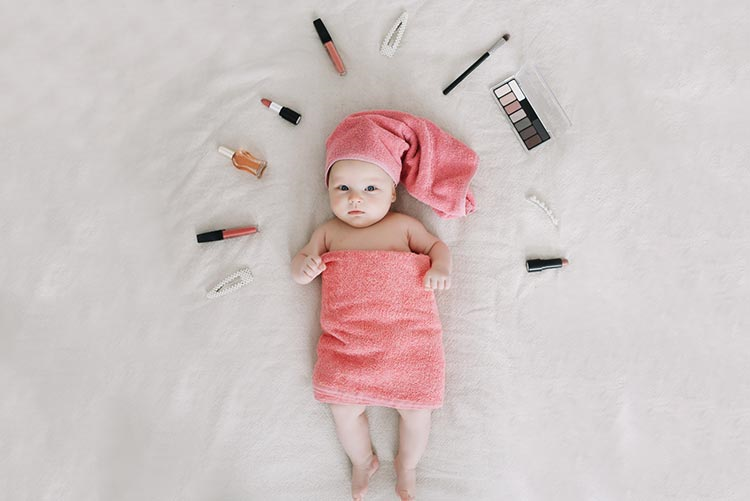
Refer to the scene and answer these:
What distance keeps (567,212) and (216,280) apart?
86cm

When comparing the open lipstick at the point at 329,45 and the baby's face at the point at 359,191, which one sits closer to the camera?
the baby's face at the point at 359,191

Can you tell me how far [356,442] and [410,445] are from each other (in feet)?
0.40

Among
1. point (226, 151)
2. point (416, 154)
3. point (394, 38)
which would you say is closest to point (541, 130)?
point (416, 154)

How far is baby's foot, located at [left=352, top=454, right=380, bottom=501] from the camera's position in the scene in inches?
50.5

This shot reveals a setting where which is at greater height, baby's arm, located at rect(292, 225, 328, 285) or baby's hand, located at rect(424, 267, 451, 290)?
baby's arm, located at rect(292, 225, 328, 285)

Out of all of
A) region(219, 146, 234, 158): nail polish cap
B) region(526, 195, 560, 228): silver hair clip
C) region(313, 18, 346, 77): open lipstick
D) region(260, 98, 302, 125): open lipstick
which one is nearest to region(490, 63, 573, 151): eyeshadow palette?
region(526, 195, 560, 228): silver hair clip

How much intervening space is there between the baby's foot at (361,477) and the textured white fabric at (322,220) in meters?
0.04

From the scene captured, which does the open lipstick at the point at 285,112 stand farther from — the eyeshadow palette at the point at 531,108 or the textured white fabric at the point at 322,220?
the eyeshadow palette at the point at 531,108

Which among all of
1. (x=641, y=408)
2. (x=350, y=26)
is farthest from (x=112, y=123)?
(x=641, y=408)

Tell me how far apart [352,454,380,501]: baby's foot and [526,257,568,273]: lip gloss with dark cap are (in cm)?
58

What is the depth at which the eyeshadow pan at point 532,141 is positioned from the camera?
135 cm

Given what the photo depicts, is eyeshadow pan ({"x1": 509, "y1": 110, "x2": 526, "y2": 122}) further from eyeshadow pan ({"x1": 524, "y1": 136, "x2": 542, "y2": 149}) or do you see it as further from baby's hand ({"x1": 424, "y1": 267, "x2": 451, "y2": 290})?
baby's hand ({"x1": 424, "y1": 267, "x2": 451, "y2": 290})

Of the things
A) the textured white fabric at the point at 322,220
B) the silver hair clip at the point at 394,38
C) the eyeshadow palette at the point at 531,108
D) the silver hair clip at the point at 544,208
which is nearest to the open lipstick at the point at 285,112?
the textured white fabric at the point at 322,220

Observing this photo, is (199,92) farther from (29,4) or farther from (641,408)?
(641,408)
